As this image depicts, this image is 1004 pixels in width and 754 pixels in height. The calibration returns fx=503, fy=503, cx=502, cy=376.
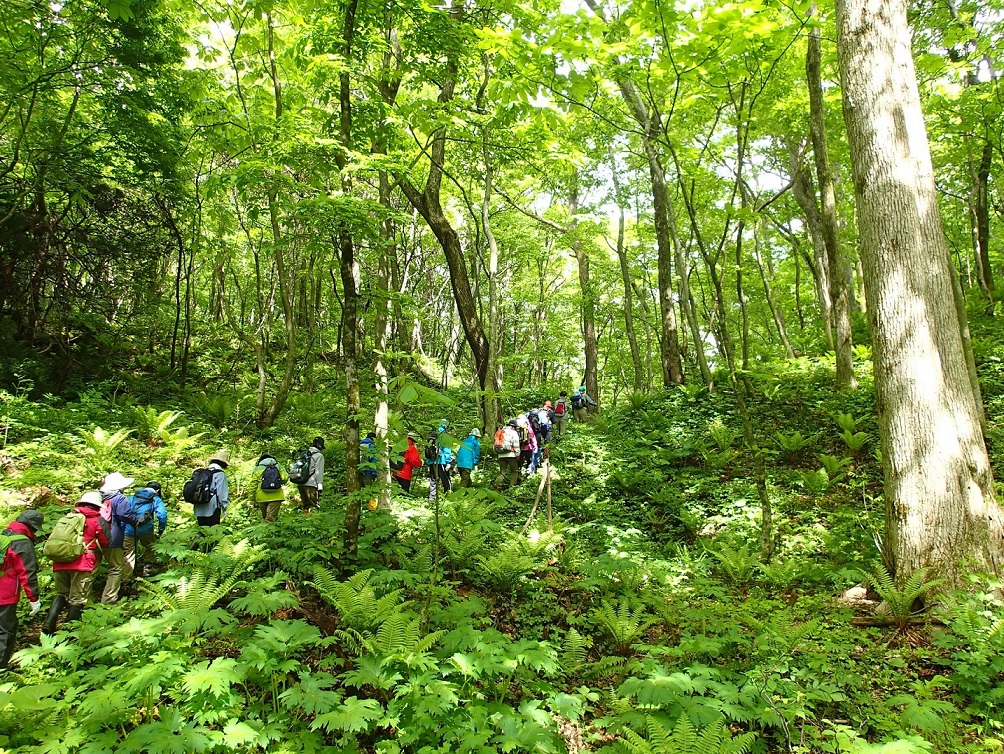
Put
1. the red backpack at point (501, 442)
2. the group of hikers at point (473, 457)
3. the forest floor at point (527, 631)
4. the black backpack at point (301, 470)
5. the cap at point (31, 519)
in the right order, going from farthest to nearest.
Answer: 1. the red backpack at point (501, 442)
2. the group of hikers at point (473, 457)
3. the black backpack at point (301, 470)
4. the cap at point (31, 519)
5. the forest floor at point (527, 631)

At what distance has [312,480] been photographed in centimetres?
870

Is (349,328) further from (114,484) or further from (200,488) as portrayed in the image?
(200,488)

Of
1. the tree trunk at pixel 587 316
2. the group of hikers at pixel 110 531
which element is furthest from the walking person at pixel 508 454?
the tree trunk at pixel 587 316

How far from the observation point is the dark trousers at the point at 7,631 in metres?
4.51

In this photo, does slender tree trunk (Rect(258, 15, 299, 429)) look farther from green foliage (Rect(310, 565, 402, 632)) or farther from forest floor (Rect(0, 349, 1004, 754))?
green foliage (Rect(310, 565, 402, 632))

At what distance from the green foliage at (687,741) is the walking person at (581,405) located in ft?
42.9

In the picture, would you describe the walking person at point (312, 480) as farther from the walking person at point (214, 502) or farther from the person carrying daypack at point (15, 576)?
the person carrying daypack at point (15, 576)

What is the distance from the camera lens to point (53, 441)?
9414 millimetres

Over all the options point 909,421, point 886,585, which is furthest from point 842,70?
point 886,585

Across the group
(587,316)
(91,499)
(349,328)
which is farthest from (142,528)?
(587,316)

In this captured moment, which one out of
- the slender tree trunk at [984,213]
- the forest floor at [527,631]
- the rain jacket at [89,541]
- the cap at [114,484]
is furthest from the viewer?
the slender tree trunk at [984,213]

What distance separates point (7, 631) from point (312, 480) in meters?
4.33

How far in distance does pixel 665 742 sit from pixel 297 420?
42.4 feet

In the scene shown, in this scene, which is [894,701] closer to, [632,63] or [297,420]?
[632,63]
